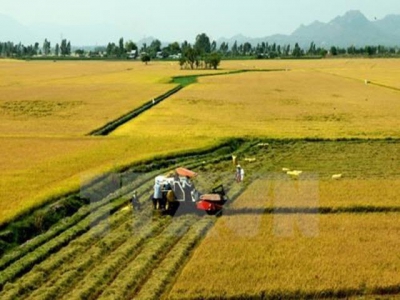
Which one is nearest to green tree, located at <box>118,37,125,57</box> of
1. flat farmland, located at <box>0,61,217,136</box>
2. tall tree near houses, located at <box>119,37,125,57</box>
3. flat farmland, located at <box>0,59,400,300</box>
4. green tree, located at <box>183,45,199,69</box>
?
tall tree near houses, located at <box>119,37,125,57</box>

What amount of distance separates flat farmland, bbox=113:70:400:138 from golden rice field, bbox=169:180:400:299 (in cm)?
1371

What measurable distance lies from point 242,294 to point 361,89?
50443 millimetres

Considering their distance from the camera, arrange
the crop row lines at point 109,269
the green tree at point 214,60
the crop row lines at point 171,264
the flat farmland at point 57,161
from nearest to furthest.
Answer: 1. the crop row lines at point 109,269
2. the crop row lines at point 171,264
3. the flat farmland at point 57,161
4. the green tree at point 214,60

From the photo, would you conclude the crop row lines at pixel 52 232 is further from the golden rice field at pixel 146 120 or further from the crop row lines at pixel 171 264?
the crop row lines at pixel 171 264

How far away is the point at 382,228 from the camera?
46.1ft

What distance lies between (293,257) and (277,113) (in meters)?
27.1

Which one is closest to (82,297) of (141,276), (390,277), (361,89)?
(141,276)

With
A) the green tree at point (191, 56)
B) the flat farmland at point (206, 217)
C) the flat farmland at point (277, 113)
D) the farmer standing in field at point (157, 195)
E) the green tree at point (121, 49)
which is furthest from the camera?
the green tree at point (121, 49)

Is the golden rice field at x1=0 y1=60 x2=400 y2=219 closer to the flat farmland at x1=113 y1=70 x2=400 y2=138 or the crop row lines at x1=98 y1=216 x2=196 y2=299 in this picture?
the flat farmland at x1=113 y1=70 x2=400 y2=138

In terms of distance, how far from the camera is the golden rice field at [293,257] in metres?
10.5

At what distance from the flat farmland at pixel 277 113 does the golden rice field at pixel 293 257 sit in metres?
13.7

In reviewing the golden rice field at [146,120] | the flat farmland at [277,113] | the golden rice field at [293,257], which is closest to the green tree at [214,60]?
the golden rice field at [146,120]

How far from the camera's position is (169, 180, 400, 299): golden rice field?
10.5 meters

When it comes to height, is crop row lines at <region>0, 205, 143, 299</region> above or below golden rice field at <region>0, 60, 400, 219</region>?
below
